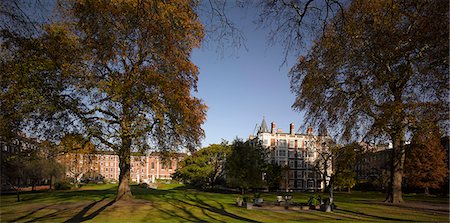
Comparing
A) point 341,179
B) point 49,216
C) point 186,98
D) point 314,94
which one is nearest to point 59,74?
point 49,216

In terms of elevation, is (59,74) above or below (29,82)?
above

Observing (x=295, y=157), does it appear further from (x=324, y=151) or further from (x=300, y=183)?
(x=324, y=151)

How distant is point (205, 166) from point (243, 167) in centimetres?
1976

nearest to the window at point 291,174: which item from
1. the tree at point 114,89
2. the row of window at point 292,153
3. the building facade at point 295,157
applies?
the building facade at point 295,157

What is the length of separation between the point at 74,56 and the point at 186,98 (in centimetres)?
1036

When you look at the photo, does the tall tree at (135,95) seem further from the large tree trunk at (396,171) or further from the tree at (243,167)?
the tree at (243,167)

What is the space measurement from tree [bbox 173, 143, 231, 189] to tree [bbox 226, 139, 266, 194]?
46.4 ft

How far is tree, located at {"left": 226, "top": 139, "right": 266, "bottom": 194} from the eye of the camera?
52719 mm

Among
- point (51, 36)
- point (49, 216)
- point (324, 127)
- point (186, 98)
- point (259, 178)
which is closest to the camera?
point (51, 36)

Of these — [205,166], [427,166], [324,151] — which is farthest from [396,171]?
[205,166]

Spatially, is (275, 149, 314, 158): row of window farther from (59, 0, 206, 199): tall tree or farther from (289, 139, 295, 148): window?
(59, 0, 206, 199): tall tree

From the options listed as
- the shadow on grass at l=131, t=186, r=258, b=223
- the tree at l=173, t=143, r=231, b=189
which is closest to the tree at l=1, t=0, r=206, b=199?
the shadow on grass at l=131, t=186, r=258, b=223

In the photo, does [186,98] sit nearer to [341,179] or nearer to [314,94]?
[314,94]

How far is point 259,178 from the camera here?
180 ft
